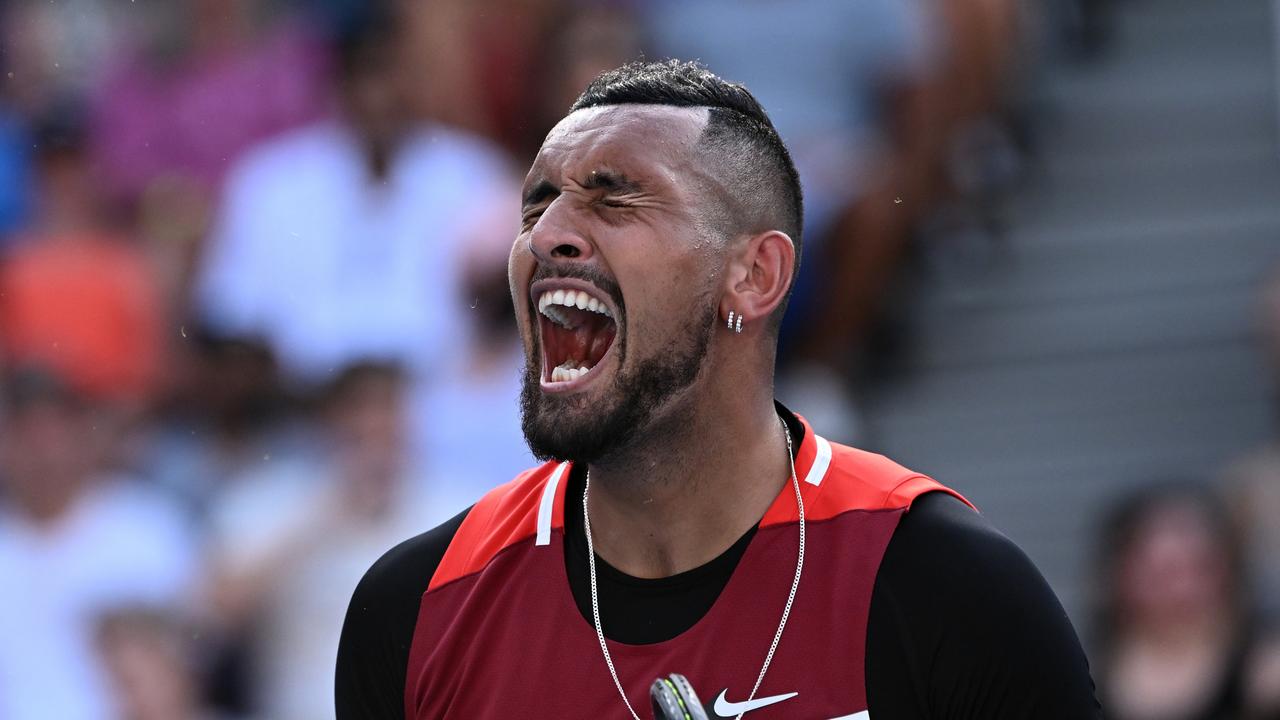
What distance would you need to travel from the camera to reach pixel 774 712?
244 cm

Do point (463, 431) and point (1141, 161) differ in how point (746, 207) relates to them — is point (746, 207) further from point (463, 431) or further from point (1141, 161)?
point (1141, 161)

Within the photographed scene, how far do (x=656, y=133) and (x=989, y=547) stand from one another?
82cm

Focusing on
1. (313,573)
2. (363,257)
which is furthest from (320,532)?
(363,257)

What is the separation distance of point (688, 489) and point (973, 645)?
1.70 feet

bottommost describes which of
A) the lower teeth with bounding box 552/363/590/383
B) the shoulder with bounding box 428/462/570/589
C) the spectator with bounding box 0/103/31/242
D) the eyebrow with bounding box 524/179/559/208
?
the shoulder with bounding box 428/462/570/589

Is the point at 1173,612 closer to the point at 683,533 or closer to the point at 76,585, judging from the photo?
the point at 683,533

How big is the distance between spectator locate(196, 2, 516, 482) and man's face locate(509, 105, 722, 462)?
311 cm

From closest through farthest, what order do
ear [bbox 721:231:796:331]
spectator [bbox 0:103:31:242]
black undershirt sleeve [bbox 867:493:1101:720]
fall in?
black undershirt sleeve [bbox 867:493:1101:720], ear [bbox 721:231:796:331], spectator [bbox 0:103:31:242]

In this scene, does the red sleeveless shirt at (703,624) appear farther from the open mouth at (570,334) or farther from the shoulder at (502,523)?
the open mouth at (570,334)

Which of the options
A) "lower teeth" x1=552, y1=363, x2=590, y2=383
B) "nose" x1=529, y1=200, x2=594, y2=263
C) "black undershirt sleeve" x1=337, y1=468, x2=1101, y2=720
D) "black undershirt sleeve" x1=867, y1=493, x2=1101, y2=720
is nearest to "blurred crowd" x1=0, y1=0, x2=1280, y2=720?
"lower teeth" x1=552, y1=363, x2=590, y2=383

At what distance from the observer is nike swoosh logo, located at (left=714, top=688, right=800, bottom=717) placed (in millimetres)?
2441

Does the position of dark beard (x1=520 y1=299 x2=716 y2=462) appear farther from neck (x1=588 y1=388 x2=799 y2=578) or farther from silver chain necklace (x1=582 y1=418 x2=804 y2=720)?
→ silver chain necklace (x1=582 y1=418 x2=804 y2=720)

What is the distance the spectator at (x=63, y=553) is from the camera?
18.1 ft

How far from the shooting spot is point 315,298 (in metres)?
5.86
